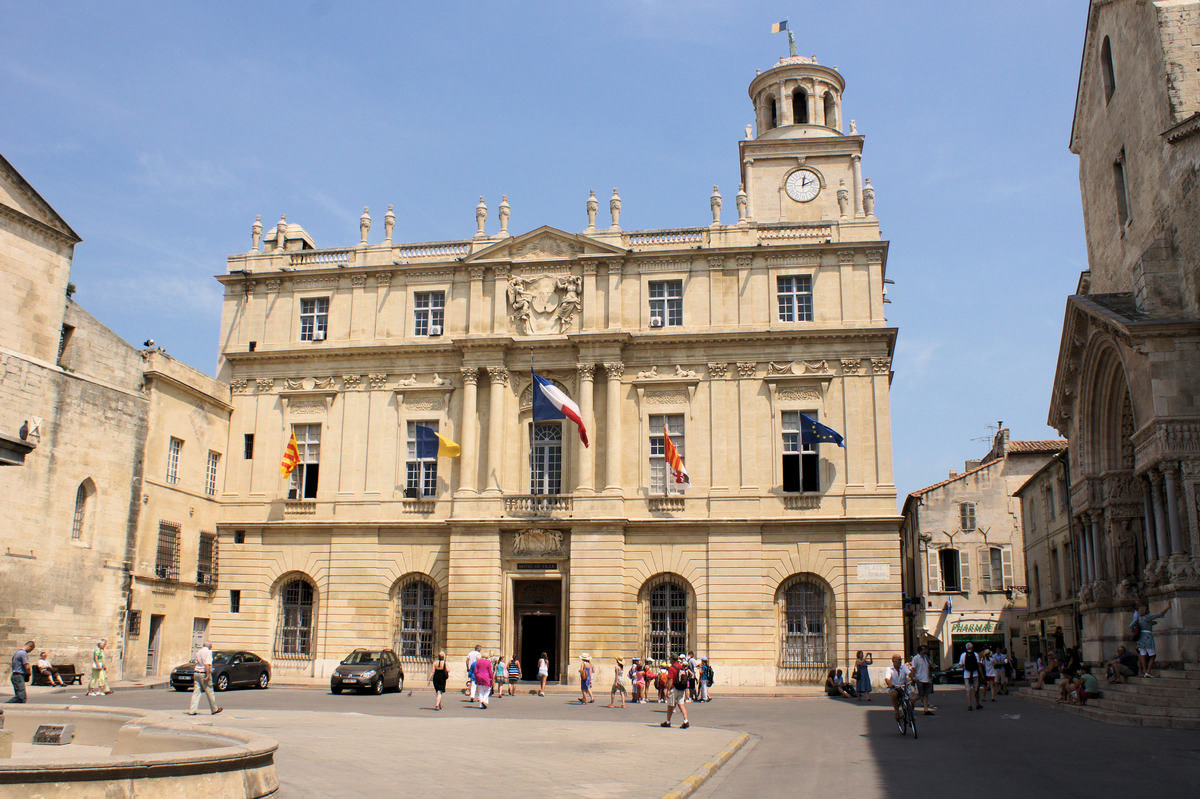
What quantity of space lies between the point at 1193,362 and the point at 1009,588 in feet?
98.2

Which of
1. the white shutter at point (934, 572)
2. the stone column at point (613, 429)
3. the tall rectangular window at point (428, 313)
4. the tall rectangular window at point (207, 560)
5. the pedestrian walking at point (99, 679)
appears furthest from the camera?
the white shutter at point (934, 572)

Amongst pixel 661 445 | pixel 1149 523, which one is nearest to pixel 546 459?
pixel 661 445

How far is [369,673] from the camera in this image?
2911 cm

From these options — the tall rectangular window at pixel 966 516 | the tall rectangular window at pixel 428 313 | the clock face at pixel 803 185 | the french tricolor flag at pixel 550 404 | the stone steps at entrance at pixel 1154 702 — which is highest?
the clock face at pixel 803 185

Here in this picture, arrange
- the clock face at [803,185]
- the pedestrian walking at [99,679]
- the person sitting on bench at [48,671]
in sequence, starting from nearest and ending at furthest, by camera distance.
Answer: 1. the pedestrian walking at [99,679]
2. the person sitting on bench at [48,671]
3. the clock face at [803,185]

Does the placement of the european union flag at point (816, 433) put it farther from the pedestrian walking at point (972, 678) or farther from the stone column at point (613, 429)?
the pedestrian walking at point (972, 678)

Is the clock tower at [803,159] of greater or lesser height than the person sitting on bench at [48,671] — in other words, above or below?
above

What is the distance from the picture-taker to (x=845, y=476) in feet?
109

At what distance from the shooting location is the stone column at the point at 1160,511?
2208 centimetres

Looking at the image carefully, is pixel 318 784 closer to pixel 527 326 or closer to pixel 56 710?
pixel 56 710

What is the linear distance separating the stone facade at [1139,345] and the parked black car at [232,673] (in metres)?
24.4

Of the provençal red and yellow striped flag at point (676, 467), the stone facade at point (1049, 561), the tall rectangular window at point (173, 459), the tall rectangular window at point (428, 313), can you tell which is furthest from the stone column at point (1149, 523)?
the tall rectangular window at point (173, 459)

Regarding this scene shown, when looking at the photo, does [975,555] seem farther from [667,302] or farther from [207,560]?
[207,560]

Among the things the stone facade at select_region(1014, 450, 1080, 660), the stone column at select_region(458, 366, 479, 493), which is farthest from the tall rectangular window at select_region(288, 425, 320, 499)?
the stone facade at select_region(1014, 450, 1080, 660)
